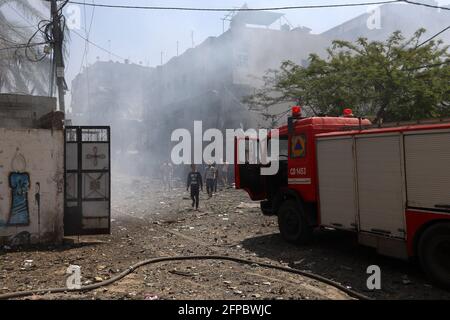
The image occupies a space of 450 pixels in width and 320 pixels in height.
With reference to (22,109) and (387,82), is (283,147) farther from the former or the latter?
(387,82)

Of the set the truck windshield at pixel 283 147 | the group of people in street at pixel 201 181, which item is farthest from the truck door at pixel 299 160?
the group of people in street at pixel 201 181

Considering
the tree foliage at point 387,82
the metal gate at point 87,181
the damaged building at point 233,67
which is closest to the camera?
the metal gate at point 87,181

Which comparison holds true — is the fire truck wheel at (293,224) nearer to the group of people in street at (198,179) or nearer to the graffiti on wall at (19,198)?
the graffiti on wall at (19,198)

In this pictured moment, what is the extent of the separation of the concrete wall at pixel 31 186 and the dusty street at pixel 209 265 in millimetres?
Result: 374

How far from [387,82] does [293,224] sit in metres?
8.97

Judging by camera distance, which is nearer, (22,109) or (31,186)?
(31,186)

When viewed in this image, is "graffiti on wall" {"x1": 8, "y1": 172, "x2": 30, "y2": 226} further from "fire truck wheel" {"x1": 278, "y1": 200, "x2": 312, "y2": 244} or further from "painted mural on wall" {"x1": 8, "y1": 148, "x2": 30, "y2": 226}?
"fire truck wheel" {"x1": 278, "y1": 200, "x2": 312, "y2": 244}

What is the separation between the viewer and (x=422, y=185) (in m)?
5.25

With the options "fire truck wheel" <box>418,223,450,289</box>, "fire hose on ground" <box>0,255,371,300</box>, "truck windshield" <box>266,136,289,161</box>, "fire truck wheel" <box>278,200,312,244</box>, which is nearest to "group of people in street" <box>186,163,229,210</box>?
"truck windshield" <box>266,136,289,161</box>

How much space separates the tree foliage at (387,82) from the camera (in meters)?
14.0

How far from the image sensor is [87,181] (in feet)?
26.6

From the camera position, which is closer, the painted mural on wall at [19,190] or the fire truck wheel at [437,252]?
the fire truck wheel at [437,252]

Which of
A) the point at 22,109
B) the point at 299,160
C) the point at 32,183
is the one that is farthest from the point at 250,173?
the point at 22,109
